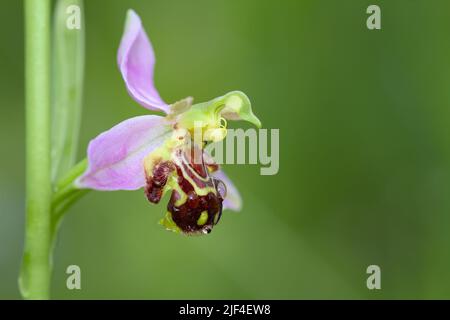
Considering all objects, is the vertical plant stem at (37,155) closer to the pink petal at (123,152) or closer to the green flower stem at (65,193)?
the green flower stem at (65,193)

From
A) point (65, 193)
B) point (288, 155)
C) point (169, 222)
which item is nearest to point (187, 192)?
point (169, 222)

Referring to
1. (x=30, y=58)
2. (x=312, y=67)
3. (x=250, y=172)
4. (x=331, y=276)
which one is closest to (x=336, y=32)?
(x=312, y=67)

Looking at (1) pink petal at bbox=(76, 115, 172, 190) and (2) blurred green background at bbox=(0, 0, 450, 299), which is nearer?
(1) pink petal at bbox=(76, 115, 172, 190)

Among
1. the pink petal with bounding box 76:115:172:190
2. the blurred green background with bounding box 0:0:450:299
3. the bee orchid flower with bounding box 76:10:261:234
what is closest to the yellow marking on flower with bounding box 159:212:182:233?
the bee orchid flower with bounding box 76:10:261:234

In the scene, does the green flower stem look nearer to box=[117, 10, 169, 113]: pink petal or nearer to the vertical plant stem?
the vertical plant stem

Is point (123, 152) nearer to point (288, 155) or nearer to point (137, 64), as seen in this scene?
point (137, 64)

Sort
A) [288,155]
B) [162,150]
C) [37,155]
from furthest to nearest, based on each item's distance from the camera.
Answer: [288,155] → [162,150] → [37,155]

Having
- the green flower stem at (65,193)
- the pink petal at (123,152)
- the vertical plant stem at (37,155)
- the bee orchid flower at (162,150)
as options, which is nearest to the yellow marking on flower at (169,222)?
the bee orchid flower at (162,150)
